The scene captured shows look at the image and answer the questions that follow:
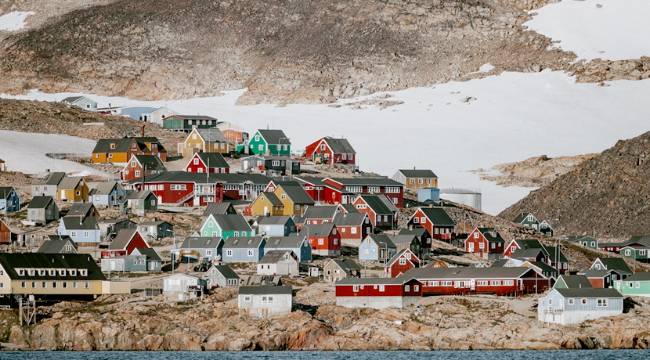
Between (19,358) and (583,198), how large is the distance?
74650mm

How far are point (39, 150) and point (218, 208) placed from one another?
35126 millimetres

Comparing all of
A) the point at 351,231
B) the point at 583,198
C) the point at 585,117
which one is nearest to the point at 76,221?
the point at 351,231

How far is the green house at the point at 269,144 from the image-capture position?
534 ft

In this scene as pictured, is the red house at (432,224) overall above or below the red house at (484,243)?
above

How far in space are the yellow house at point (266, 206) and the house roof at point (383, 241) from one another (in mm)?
13483

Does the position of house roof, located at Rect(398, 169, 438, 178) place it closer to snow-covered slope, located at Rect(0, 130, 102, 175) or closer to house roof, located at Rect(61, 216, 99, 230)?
snow-covered slope, located at Rect(0, 130, 102, 175)

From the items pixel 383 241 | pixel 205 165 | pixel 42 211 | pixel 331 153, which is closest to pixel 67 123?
pixel 331 153

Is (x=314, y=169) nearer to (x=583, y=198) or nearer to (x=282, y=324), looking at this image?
(x=583, y=198)

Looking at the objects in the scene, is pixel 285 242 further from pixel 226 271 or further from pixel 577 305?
pixel 577 305

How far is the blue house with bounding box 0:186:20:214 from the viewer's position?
5037 inches

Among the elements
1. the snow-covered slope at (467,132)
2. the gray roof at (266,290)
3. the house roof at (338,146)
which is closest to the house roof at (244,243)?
the gray roof at (266,290)

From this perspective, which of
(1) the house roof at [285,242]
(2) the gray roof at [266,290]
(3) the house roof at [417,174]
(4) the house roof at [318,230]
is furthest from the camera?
(3) the house roof at [417,174]

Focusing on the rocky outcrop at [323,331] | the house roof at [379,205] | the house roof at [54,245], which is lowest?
the rocky outcrop at [323,331]

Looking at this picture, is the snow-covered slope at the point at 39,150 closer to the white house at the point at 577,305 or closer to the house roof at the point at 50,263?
the house roof at the point at 50,263
